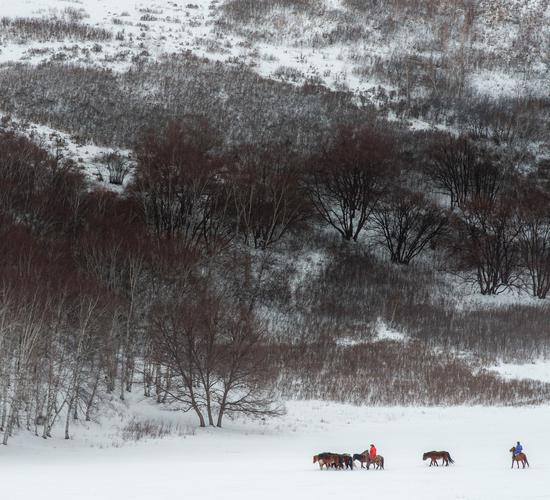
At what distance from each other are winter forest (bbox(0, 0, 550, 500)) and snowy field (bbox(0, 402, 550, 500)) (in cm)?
18

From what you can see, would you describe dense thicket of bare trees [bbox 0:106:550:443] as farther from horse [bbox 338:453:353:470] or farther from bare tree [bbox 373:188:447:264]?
horse [bbox 338:453:353:470]

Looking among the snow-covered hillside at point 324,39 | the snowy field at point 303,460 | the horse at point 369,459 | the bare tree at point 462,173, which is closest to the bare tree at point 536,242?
the bare tree at point 462,173

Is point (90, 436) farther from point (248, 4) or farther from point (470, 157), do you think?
point (248, 4)

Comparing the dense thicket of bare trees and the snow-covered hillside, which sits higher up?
the snow-covered hillside

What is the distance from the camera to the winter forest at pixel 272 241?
2459 cm

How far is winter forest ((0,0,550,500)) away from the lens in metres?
24.6

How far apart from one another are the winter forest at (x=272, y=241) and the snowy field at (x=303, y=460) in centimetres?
18

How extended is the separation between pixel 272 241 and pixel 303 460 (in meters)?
30.6

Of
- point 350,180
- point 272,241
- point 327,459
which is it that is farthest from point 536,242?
point 327,459

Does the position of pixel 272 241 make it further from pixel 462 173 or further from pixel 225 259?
pixel 462 173

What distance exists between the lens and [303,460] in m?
21.4

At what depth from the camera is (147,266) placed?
3394cm

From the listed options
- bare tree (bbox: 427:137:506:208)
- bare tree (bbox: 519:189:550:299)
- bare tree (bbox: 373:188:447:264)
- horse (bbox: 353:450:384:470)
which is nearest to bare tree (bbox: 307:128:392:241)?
bare tree (bbox: 373:188:447:264)

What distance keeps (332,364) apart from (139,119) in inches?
1454
